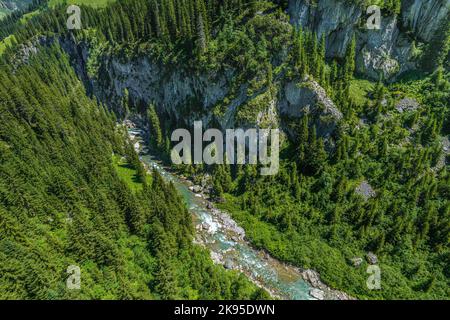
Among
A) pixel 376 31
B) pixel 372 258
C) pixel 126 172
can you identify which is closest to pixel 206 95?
pixel 126 172

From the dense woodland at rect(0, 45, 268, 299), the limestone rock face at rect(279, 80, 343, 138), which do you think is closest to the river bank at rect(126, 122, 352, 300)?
the dense woodland at rect(0, 45, 268, 299)

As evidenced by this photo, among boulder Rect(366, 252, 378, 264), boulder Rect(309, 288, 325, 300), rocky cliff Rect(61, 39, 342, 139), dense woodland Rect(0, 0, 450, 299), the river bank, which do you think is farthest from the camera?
rocky cliff Rect(61, 39, 342, 139)

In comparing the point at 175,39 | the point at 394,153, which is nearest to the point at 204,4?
the point at 175,39

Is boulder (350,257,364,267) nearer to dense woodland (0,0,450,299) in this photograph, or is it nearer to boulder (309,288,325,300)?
dense woodland (0,0,450,299)

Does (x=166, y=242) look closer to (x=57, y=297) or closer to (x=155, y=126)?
(x=57, y=297)

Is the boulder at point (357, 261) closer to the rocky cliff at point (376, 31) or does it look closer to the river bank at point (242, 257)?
the river bank at point (242, 257)

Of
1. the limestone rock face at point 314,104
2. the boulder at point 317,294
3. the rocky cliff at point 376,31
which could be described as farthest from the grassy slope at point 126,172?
the rocky cliff at point 376,31

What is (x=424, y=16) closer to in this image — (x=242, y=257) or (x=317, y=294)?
(x=317, y=294)
